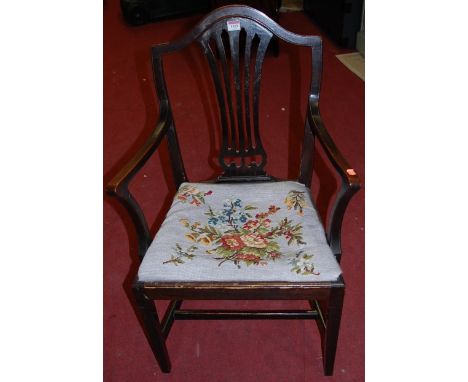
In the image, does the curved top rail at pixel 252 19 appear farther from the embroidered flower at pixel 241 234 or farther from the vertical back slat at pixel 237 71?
the embroidered flower at pixel 241 234

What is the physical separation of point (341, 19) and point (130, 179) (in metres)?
2.82

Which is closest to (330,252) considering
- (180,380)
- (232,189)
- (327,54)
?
(232,189)

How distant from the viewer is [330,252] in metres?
1.07

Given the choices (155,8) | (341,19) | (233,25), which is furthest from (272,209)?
(155,8)

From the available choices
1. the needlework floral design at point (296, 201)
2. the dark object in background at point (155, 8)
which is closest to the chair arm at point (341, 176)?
the needlework floral design at point (296, 201)

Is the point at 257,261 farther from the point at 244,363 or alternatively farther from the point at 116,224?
the point at 116,224

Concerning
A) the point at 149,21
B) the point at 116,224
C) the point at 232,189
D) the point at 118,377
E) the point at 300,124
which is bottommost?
the point at 118,377

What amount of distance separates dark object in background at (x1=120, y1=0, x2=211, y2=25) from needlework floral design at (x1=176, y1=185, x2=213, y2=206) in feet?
11.4

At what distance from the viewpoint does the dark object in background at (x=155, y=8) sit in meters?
4.28

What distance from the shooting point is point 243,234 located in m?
Answer: 1.17

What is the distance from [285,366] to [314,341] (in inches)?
5.3

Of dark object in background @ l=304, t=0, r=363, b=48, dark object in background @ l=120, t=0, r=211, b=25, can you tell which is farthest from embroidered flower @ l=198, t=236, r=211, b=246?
dark object in background @ l=120, t=0, r=211, b=25

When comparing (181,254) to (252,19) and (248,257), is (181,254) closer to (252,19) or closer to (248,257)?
(248,257)

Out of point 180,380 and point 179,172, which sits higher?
point 179,172
